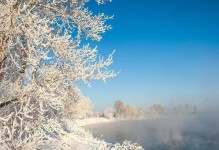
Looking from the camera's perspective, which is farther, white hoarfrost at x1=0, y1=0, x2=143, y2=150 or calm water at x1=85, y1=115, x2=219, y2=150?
calm water at x1=85, y1=115, x2=219, y2=150

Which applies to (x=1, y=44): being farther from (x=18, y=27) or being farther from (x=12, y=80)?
(x=12, y=80)

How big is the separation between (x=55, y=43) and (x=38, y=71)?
0.79 metres

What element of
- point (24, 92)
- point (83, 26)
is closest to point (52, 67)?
point (24, 92)

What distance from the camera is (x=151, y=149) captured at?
41.7 meters

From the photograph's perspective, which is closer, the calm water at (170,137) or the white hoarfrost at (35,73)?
the white hoarfrost at (35,73)

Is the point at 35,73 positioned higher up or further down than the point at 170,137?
higher up

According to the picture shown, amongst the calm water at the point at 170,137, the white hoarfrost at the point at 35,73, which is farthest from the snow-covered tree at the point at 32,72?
the calm water at the point at 170,137

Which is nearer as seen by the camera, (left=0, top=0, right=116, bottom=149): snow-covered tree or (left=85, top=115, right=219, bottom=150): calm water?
(left=0, top=0, right=116, bottom=149): snow-covered tree

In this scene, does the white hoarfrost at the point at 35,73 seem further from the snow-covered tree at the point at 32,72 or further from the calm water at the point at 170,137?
the calm water at the point at 170,137

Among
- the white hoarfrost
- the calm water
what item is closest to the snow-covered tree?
the white hoarfrost

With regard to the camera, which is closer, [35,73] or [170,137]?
[35,73]

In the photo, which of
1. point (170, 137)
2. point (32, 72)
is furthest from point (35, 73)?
point (170, 137)

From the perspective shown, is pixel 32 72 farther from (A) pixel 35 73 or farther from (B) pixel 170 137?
(B) pixel 170 137

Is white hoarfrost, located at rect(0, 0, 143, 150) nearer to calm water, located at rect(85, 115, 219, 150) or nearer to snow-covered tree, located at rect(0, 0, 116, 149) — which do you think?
snow-covered tree, located at rect(0, 0, 116, 149)
